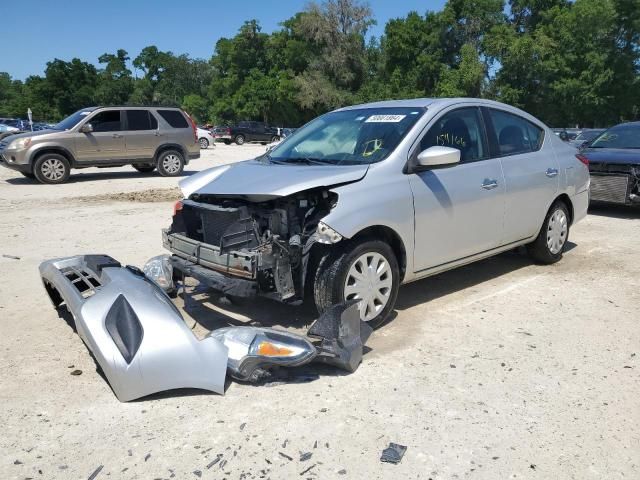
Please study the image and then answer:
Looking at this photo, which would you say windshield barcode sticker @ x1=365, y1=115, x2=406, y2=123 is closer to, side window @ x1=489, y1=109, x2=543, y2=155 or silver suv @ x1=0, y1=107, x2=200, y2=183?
side window @ x1=489, y1=109, x2=543, y2=155

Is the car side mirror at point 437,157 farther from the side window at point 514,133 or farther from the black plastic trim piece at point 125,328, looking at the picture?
the black plastic trim piece at point 125,328

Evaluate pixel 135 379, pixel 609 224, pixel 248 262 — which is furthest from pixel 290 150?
pixel 609 224

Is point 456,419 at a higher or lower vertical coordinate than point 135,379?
lower

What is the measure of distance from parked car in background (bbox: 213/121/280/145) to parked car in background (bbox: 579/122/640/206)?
34.1 meters

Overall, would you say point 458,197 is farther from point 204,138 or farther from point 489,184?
point 204,138

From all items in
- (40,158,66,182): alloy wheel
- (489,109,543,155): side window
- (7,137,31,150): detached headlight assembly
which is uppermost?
(7,137,31,150): detached headlight assembly

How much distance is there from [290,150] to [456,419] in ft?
9.89

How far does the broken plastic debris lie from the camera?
9.09 feet

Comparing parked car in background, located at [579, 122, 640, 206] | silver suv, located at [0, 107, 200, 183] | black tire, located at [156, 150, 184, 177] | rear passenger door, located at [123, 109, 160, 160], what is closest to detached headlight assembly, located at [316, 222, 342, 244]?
parked car in background, located at [579, 122, 640, 206]

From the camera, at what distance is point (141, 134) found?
14773 millimetres

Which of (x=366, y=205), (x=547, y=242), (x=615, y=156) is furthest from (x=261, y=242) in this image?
(x=615, y=156)

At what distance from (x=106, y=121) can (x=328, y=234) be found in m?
12.2

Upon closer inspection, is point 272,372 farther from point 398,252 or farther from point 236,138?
point 236,138

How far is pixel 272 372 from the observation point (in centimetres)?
367
